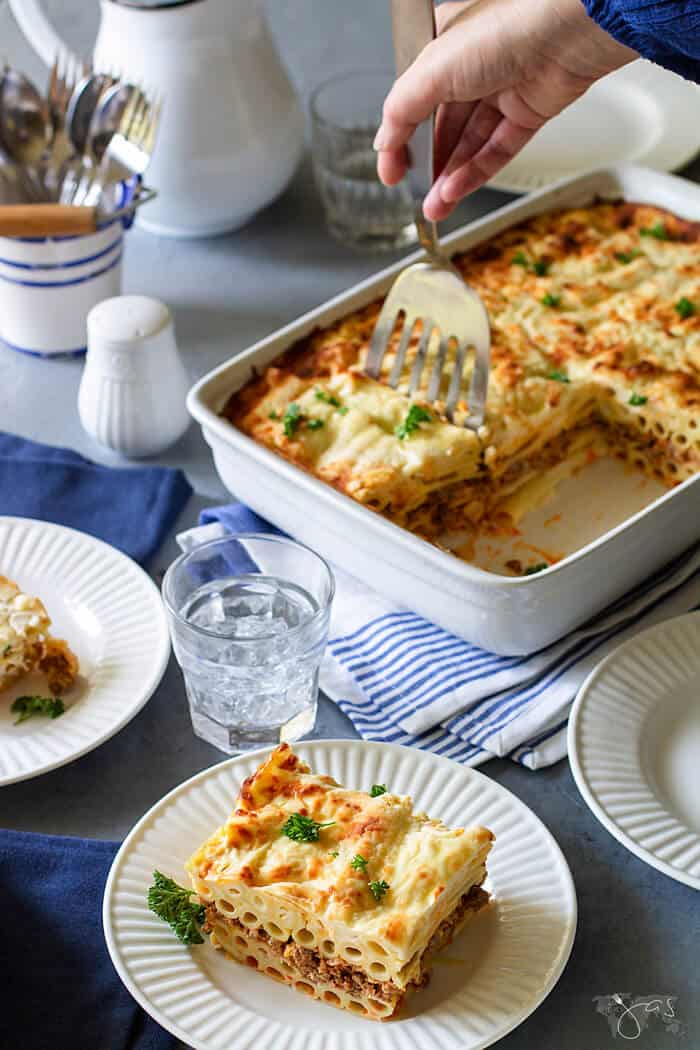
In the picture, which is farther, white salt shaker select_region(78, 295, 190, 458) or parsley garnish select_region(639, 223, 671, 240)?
parsley garnish select_region(639, 223, 671, 240)

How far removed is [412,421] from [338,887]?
1.38 metres

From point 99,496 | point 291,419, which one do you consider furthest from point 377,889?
point 99,496

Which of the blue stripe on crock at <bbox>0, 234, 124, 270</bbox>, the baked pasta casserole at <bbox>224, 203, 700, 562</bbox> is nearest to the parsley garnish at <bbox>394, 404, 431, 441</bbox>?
the baked pasta casserole at <bbox>224, 203, 700, 562</bbox>

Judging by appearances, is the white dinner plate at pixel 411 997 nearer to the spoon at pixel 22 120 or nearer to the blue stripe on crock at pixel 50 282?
the blue stripe on crock at pixel 50 282

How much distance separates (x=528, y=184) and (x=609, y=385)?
44.9 inches

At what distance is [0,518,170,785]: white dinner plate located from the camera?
2602mm

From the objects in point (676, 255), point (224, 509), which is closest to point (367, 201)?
point (676, 255)

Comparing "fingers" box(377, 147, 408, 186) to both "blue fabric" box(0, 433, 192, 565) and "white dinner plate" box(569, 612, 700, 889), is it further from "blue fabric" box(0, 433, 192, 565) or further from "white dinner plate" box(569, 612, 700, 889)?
"white dinner plate" box(569, 612, 700, 889)

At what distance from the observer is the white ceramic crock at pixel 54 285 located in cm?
351

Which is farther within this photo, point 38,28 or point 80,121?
point 38,28

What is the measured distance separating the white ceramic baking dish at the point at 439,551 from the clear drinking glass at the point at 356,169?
90cm

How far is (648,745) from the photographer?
2605 millimetres

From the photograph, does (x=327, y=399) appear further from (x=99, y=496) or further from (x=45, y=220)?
(x=45, y=220)

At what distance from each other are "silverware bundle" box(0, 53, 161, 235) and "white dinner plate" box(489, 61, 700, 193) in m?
1.16
